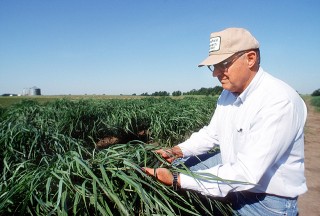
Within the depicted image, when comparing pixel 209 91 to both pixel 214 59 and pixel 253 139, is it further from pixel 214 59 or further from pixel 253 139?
pixel 253 139

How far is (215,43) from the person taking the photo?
5.64 ft

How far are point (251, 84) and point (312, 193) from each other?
253 centimetres

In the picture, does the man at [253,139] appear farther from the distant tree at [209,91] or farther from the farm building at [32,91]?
the farm building at [32,91]

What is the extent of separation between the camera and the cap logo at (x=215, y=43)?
1690 mm

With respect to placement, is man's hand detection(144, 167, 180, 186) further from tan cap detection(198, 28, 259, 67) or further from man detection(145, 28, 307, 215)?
tan cap detection(198, 28, 259, 67)

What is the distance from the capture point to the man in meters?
1.41

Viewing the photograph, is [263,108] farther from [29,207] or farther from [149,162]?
[29,207]

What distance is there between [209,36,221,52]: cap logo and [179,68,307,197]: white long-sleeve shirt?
309mm

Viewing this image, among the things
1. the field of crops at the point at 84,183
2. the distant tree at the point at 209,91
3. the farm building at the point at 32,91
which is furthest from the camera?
the farm building at the point at 32,91

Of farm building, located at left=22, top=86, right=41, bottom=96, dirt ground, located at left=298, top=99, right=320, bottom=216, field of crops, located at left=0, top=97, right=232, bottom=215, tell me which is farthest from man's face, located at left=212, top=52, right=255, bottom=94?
farm building, located at left=22, top=86, right=41, bottom=96

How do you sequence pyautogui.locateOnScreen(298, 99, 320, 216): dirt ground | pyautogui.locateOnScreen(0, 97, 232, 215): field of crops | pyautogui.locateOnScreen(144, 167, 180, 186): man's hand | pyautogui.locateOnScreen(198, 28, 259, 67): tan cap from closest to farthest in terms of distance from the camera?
pyautogui.locateOnScreen(0, 97, 232, 215): field of crops
pyautogui.locateOnScreen(144, 167, 180, 186): man's hand
pyautogui.locateOnScreen(198, 28, 259, 67): tan cap
pyautogui.locateOnScreen(298, 99, 320, 216): dirt ground

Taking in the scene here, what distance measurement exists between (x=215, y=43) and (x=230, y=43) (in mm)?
117

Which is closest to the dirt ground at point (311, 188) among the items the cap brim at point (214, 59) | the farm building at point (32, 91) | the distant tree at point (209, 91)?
the cap brim at point (214, 59)

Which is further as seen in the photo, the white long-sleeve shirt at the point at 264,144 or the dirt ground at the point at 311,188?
the dirt ground at the point at 311,188
